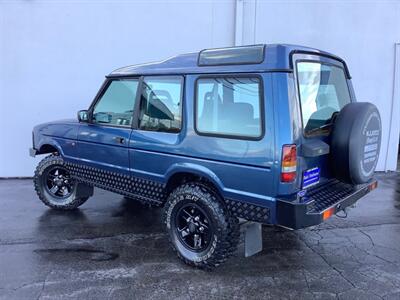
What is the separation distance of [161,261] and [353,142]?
209cm

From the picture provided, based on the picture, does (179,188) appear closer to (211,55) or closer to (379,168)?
(211,55)

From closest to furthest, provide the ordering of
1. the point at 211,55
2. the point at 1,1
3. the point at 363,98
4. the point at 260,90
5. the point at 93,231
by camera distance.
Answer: the point at 260,90
the point at 211,55
the point at 93,231
the point at 1,1
the point at 363,98

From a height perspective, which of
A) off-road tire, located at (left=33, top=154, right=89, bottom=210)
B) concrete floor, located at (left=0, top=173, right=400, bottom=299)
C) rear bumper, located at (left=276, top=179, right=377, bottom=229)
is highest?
rear bumper, located at (left=276, top=179, right=377, bottom=229)

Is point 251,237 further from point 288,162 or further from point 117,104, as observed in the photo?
point 117,104

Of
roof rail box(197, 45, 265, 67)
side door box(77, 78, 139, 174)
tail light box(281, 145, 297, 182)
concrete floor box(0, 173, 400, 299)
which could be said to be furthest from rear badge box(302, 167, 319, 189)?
side door box(77, 78, 139, 174)

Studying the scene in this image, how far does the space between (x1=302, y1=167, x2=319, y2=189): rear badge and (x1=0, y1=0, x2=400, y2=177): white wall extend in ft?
14.4

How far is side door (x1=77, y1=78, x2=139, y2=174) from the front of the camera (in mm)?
4238

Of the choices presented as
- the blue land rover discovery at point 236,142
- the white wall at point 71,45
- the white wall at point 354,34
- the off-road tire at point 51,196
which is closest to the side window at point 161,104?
the blue land rover discovery at point 236,142

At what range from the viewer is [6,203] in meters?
5.80

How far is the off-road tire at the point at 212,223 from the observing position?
3.45 meters

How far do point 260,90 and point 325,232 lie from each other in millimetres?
2328

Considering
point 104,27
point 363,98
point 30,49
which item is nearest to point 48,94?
point 30,49

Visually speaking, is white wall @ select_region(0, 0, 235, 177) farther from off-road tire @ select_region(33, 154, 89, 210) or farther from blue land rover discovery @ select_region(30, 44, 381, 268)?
blue land rover discovery @ select_region(30, 44, 381, 268)

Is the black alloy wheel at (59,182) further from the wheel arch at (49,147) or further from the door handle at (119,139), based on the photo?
the door handle at (119,139)
